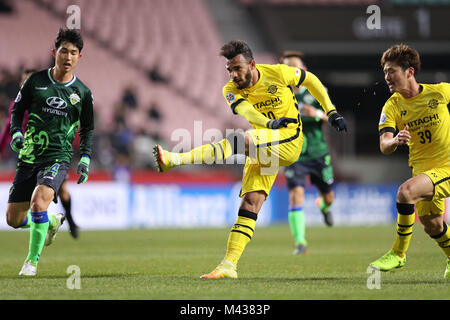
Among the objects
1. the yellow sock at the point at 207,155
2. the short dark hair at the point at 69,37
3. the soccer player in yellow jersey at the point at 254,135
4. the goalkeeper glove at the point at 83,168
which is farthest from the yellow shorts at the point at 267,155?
the short dark hair at the point at 69,37

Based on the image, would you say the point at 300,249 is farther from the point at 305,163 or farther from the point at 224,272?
the point at 224,272

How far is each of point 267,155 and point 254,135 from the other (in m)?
0.24

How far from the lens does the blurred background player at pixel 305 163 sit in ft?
34.8

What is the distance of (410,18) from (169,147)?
8.14m

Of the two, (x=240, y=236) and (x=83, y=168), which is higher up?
(x=83, y=168)

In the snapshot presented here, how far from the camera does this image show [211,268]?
332 inches

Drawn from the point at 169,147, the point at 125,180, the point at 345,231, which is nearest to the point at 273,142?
the point at 345,231

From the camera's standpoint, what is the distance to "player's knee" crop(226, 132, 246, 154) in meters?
6.96

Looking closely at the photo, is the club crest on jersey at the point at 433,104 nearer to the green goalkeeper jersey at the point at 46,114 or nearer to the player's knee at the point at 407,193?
the player's knee at the point at 407,193

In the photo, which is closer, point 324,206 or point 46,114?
point 46,114

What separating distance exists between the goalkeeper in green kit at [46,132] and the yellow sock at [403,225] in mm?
3001

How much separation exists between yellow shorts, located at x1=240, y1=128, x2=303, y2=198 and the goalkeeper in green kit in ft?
5.35

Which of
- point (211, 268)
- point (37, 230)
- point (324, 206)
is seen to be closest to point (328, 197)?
point (324, 206)
